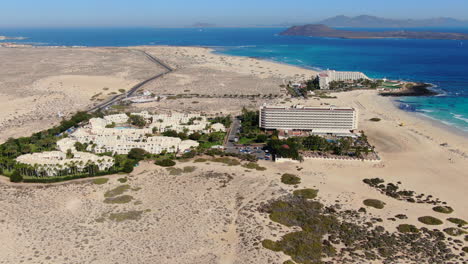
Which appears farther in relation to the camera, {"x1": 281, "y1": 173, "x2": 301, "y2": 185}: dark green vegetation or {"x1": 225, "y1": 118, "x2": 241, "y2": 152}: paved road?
{"x1": 225, "y1": 118, "x2": 241, "y2": 152}: paved road

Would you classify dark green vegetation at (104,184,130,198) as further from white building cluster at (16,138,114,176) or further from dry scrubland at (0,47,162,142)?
dry scrubland at (0,47,162,142)

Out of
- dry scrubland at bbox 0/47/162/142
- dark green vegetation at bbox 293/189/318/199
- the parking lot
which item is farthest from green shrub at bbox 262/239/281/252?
dry scrubland at bbox 0/47/162/142

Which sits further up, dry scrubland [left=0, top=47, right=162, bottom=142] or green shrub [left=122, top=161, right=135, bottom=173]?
dry scrubland [left=0, top=47, right=162, bottom=142]

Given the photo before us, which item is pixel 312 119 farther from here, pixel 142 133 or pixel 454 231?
pixel 454 231

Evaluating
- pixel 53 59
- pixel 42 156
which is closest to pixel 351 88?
pixel 42 156

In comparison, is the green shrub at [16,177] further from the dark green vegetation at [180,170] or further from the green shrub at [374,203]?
the green shrub at [374,203]

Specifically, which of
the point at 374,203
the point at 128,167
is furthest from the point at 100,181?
the point at 374,203
